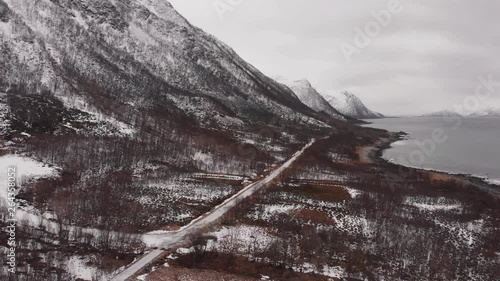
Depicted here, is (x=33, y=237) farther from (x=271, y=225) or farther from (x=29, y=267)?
(x=271, y=225)

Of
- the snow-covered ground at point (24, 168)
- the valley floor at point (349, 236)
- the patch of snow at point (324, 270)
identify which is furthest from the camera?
the snow-covered ground at point (24, 168)

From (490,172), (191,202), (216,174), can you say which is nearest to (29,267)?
(191,202)

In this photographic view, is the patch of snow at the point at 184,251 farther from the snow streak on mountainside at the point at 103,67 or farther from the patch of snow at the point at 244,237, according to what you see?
the snow streak on mountainside at the point at 103,67

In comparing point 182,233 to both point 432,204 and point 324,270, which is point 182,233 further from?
point 432,204

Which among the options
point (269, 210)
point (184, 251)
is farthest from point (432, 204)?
point (184, 251)

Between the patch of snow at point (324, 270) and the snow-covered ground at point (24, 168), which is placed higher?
the snow-covered ground at point (24, 168)

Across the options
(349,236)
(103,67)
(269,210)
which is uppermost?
(103,67)

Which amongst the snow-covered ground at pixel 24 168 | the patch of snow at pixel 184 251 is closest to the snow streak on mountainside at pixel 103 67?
the snow-covered ground at pixel 24 168

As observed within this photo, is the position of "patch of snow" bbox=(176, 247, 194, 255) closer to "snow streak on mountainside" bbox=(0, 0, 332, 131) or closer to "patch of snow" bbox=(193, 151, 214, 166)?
"patch of snow" bbox=(193, 151, 214, 166)

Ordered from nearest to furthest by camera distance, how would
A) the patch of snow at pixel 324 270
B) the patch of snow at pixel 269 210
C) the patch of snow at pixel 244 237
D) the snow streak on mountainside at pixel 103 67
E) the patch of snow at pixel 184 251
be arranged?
1. the patch of snow at pixel 324 270
2. the patch of snow at pixel 184 251
3. the patch of snow at pixel 244 237
4. the patch of snow at pixel 269 210
5. the snow streak on mountainside at pixel 103 67
